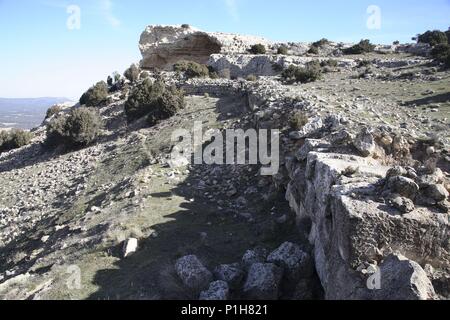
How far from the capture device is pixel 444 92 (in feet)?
56.1

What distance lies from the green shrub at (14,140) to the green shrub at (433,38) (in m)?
30.6

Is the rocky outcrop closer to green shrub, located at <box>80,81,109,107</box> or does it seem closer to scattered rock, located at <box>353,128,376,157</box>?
scattered rock, located at <box>353,128,376,157</box>

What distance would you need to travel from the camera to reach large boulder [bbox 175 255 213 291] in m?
7.52

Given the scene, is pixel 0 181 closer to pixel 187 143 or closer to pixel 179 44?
pixel 187 143

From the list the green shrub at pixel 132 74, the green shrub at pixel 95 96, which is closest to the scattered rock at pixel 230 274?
the green shrub at pixel 95 96

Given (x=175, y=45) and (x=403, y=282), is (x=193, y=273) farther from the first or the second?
(x=175, y=45)

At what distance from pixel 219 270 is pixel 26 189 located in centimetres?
1235

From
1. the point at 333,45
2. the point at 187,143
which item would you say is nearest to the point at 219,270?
the point at 187,143

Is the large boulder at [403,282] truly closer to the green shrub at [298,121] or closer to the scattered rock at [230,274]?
the scattered rock at [230,274]

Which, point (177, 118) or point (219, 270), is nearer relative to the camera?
point (219, 270)

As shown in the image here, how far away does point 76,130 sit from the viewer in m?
21.8

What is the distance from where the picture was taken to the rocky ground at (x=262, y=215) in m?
5.89

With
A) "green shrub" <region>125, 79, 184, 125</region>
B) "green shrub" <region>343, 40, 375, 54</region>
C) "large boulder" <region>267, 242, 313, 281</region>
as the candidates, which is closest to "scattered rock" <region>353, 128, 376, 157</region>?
"large boulder" <region>267, 242, 313, 281</region>

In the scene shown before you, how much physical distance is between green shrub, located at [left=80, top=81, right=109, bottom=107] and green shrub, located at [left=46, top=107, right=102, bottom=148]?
349 inches
